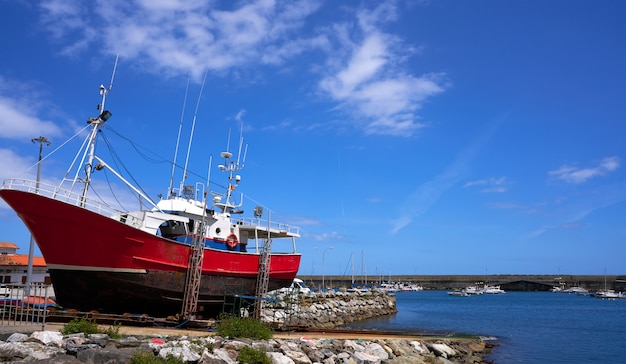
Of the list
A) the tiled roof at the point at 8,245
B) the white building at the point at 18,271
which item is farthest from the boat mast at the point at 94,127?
the tiled roof at the point at 8,245

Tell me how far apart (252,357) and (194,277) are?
907cm

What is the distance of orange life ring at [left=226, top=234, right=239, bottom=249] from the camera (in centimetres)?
2685

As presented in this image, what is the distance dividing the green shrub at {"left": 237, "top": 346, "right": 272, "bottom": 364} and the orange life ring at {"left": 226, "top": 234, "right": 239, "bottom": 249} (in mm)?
11675

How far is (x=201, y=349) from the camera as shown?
586 inches

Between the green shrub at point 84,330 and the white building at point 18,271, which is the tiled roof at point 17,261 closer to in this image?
the white building at point 18,271

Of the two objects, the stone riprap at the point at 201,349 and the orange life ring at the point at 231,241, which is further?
the orange life ring at the point at 231,241

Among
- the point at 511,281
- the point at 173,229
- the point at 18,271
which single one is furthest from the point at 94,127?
the point at 511,281

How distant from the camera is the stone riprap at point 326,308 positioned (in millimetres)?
35500

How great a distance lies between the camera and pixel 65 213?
20.3m

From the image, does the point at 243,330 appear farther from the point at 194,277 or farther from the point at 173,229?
the point at 173,229

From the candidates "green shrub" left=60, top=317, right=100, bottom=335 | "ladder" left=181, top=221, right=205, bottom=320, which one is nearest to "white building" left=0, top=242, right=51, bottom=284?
"ladder" left=181, top=221, right=205, bottom=320

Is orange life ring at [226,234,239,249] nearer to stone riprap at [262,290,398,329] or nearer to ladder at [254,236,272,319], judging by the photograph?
ladder at [254,236,272,319]

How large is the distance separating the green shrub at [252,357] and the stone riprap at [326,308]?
1577cm

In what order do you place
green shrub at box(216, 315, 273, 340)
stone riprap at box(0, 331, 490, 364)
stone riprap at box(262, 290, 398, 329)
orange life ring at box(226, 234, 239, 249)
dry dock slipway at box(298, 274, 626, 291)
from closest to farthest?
stone riprap at box(0, 331, 490, 364) < green shrub at box(216, 315, 273, 340) < orange life ring at box(226, 234, 239, 249) < stone riprap at box(262, 290, 398, 329) < dry dock slipway at box(298, 274, 626, 291)
